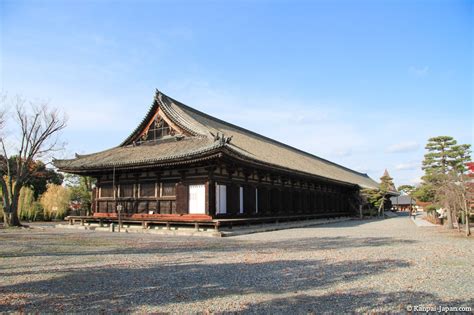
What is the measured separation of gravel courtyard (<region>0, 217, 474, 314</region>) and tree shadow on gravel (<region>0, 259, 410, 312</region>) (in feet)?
0.06

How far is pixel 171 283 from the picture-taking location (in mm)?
7117

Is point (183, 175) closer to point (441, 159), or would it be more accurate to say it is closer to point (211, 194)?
point (211, 194)

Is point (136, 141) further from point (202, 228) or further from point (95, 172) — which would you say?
point (202, 228)

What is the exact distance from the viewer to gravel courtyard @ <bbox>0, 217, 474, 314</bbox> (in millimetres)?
5727

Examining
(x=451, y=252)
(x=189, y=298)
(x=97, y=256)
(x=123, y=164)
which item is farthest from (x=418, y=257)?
(x=123, y=164)

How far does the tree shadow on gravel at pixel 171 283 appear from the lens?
19.1 ft

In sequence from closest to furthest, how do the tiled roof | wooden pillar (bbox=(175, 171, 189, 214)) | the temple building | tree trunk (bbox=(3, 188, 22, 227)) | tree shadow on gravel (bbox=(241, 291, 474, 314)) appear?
tree shadow on gravel (bbox=(241, 291, 474, 314))
the temple building
the tiled roof
wooden pillar (bbox=(175, 171, 189, 214))
tree trunk (bbox=(3, 188, 22, 227))

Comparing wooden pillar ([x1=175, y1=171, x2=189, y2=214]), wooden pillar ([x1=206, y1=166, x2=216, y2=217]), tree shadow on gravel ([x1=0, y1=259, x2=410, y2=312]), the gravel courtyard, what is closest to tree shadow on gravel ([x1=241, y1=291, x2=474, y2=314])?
the gravel courtyard

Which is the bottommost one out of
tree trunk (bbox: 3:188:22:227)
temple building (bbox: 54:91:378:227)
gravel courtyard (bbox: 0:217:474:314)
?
gravel courtyard (bbox: 0:217:474:314)

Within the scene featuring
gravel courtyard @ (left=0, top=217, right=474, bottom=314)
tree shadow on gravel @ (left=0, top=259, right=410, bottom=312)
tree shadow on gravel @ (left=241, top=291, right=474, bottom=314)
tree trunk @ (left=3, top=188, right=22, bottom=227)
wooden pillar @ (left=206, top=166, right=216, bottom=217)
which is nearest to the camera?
tree shadow on gravel @ (left=241, top=291, right=474, bottom=314)

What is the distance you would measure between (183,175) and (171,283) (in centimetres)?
1367

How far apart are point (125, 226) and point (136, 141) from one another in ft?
22.9

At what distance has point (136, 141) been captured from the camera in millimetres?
26469

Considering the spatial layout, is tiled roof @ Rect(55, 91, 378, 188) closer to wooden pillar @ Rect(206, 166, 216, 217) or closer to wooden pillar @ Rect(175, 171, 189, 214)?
wooden pillar @ Rect(206, 166, 216, 217)
